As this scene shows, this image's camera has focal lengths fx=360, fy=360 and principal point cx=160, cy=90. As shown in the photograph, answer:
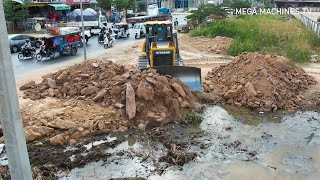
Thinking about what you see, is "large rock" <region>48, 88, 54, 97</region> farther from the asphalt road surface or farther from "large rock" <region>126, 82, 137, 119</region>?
the asphalt road surface

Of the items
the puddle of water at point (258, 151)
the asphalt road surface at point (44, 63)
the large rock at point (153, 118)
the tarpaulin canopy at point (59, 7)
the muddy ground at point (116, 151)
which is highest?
the tarpaulin canopy at point (59, 7)

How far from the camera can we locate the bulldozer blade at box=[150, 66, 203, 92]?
520 inches

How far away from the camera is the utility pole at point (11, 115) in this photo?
3602 millimetres

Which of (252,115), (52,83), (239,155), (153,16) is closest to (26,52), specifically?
(52,83)

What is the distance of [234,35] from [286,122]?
57.5 feet

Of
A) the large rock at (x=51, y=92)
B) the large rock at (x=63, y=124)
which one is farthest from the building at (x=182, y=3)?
the large rock at (x=63, y=124)

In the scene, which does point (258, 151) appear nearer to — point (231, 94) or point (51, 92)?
point (231, 94)

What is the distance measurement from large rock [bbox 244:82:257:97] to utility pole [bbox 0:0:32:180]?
1015 centimetres

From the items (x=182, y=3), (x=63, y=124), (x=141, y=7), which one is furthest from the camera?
(x=182, y=3)

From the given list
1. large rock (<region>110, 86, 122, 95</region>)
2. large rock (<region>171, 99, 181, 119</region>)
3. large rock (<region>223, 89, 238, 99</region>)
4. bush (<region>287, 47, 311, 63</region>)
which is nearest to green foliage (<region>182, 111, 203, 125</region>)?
large rock (<region>171, 99, 181, 119</region>)

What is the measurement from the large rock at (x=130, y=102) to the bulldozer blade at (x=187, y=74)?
81.7 inches

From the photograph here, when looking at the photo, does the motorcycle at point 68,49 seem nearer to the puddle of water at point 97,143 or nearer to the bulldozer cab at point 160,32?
the bulldozer cab at point 160,32

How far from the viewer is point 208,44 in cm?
2600

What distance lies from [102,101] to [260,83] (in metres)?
5.87
